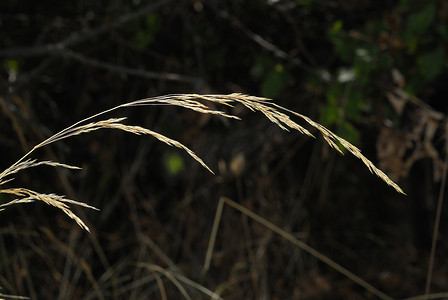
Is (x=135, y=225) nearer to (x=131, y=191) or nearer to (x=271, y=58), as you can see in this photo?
(x=131, y=191)

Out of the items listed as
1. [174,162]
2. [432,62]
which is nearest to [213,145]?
[174,162]

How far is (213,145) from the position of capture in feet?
9.66

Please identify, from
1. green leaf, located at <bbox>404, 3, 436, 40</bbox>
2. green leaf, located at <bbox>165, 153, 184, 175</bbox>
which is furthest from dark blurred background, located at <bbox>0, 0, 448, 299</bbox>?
green leaf, located at <bbox>404, 3, 436, 40</bbox>

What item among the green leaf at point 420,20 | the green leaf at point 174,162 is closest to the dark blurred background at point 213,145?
the green leaf at point 174,162

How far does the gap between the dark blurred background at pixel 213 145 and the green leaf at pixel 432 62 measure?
89 mm

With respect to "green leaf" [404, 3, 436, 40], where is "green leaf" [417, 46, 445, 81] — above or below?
below

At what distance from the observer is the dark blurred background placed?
2.51 m

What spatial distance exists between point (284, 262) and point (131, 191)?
2.27 ft

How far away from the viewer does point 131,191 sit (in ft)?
9.70

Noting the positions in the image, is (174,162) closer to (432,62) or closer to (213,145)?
(213,145)

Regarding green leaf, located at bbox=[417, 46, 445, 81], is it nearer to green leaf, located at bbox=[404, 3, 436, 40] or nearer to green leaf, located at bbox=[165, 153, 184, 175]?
green leaf, located at bbox=[404, 3, 436, 40]

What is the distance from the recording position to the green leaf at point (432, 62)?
7.35ft

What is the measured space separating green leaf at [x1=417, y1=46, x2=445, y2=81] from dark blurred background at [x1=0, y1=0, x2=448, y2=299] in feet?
0.29

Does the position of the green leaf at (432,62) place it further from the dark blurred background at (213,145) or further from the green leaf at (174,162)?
the green leaf at (174,162)
